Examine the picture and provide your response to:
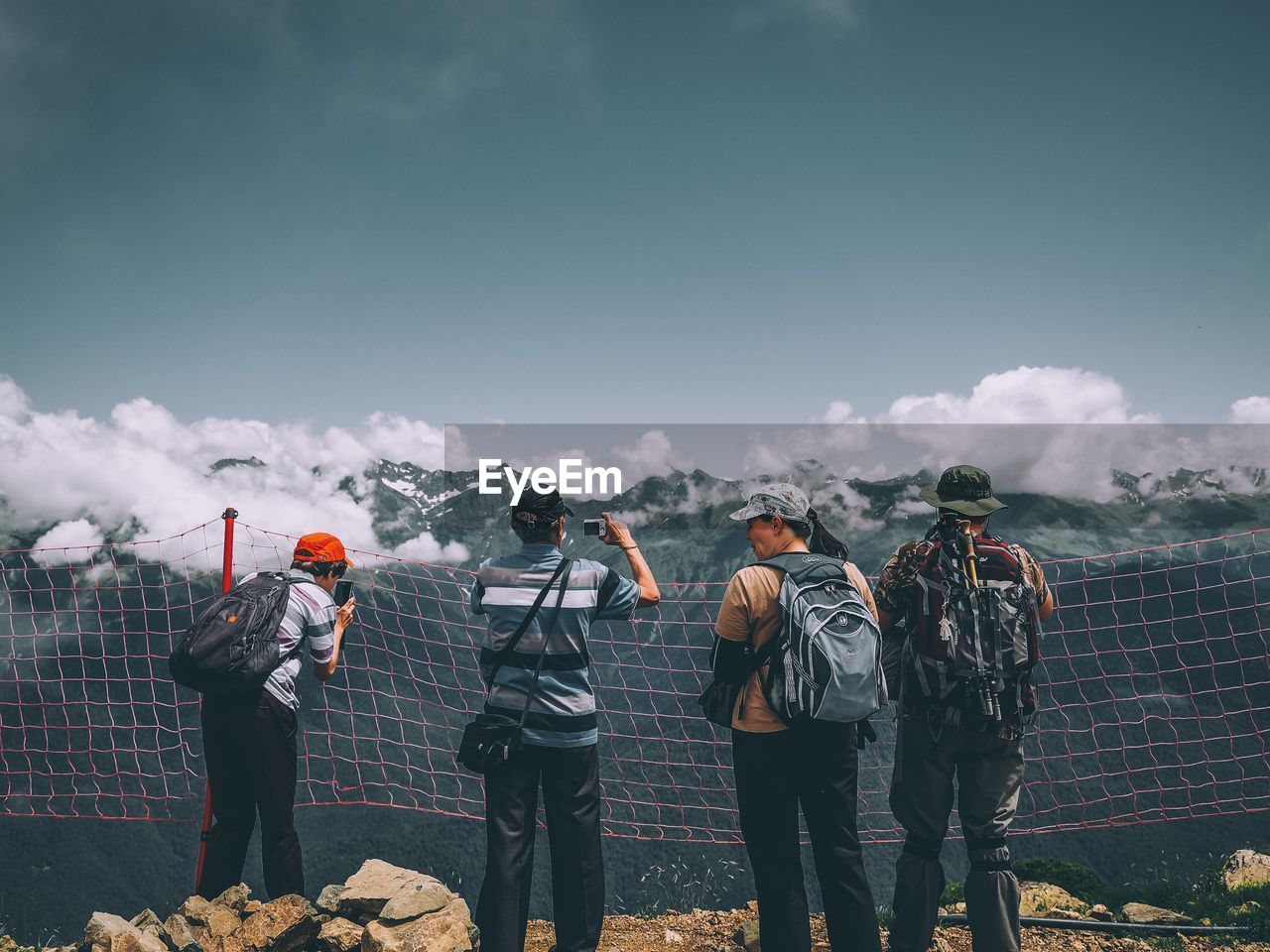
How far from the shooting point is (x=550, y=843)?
10.8ft

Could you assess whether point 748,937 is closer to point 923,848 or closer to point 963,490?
point 923,848

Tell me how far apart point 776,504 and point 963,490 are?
3.11 feet

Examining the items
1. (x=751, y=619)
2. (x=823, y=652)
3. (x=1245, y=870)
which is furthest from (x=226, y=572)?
(x=1245, y=870)

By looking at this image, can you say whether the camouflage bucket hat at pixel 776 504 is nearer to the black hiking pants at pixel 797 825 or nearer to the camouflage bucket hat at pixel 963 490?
the camouflage bucket hat at pixel 963 490

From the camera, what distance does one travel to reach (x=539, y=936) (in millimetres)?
5000

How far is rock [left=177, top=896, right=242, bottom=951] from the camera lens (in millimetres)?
4027

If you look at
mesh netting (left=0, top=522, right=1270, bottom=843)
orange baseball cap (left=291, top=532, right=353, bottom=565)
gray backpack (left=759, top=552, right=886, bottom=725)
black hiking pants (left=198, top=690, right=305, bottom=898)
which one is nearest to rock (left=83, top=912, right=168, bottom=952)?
black hiking pants (left=198, top=690, right=305, bottom=898)

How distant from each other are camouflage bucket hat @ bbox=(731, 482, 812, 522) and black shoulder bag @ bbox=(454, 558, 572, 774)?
78cm

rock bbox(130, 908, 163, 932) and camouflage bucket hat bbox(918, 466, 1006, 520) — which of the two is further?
rock bbox(130, 908, 163, 932)

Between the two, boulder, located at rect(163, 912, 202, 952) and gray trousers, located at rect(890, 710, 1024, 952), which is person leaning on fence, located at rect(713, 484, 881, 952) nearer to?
gray trousers, located at rect(890, 710, 1024, 952)

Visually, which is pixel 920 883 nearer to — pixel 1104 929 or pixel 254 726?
pixel 1104 929

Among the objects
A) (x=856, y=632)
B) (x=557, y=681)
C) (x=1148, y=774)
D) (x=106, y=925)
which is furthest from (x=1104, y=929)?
(x=1148, y=774)

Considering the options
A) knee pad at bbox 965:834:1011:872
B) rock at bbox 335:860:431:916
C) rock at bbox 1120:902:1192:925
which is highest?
knee pad at bbox 965:834:1011:872

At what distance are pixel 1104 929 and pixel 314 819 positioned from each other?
4657 inches
